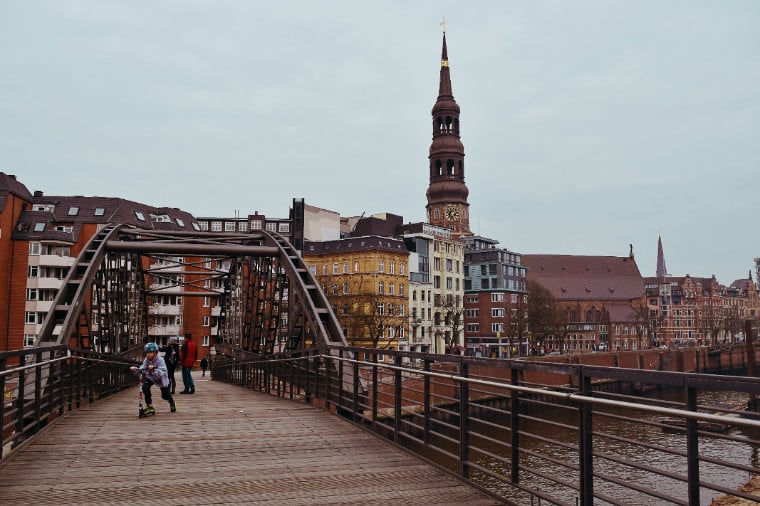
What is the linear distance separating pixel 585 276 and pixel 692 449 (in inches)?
5487

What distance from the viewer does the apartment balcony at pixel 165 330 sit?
2721 inches

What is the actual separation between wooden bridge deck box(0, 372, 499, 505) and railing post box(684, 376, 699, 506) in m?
Result: 2.16

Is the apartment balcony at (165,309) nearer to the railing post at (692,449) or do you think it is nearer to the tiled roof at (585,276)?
the railing post at (692,449)

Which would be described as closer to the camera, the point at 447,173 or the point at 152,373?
the point at 152,373

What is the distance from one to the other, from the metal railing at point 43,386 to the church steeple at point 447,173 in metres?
88.0

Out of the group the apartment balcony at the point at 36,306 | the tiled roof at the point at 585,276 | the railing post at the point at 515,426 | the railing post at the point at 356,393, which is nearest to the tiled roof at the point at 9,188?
the apartment balcony at the point at 36,306

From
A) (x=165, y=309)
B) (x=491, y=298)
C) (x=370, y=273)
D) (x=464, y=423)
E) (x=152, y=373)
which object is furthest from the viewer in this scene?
(x=491, y=298)

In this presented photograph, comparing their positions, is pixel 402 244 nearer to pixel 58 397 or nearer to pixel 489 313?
pixel 489 313

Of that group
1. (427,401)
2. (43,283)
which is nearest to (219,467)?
(427,401)

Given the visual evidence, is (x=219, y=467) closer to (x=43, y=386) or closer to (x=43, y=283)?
(x=43, y=386)

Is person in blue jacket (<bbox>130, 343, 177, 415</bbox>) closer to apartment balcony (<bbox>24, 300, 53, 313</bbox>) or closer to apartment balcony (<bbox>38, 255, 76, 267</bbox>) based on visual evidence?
apartment balcony (<bbox>24, 300, 53, 313</bbox>)

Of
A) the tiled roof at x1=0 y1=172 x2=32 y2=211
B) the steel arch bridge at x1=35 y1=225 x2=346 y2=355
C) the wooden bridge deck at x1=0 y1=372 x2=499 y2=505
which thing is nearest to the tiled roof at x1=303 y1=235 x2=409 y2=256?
the tiled roof at x1=0 y1=172 x2=32 y2=211

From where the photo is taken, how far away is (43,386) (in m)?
9.88

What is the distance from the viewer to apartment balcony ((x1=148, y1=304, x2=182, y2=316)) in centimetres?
6962
